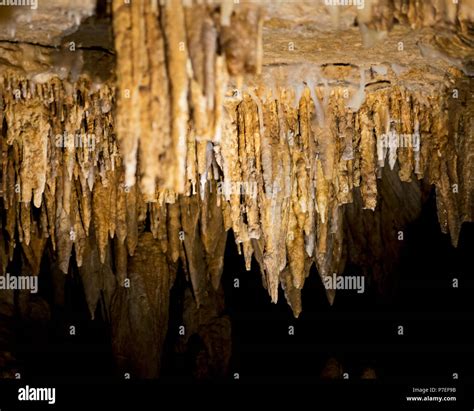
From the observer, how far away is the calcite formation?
106 inches

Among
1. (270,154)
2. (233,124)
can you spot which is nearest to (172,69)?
(233,124)

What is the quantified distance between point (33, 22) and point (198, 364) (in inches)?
214

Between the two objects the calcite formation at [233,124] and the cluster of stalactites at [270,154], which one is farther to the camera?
the cluster of stalactites at [270,154]

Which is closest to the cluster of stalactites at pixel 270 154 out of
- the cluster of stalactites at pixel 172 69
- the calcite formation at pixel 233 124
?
the calcite formation at pixel 233 124

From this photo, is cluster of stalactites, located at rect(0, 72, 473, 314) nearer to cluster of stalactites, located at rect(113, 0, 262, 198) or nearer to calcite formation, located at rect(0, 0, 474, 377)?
calcite formation, located at rect(0, 0, 474, 377)

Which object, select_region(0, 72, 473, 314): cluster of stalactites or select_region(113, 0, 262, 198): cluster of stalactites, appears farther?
select_region(0, 72, 473, 314): cluster of stalactites

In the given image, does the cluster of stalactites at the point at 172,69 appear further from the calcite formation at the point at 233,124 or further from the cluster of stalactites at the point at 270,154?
the cluster of stalactites at the point at 270,154

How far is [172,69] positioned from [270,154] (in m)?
1.76

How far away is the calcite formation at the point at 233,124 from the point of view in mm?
2697

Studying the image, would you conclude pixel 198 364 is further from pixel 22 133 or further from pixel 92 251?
pixel 22 133

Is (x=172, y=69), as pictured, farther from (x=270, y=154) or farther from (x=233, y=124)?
(x=270, y=154)

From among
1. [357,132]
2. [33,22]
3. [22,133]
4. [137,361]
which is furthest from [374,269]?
[33,22]

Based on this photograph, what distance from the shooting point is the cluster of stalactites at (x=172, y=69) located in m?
2.65

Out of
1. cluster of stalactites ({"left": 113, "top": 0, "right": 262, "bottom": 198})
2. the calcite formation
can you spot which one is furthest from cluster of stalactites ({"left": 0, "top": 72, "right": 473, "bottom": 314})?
cluster of stalactites ({"left": 113, "top": 0, "right": 262, "bottom": 198})
